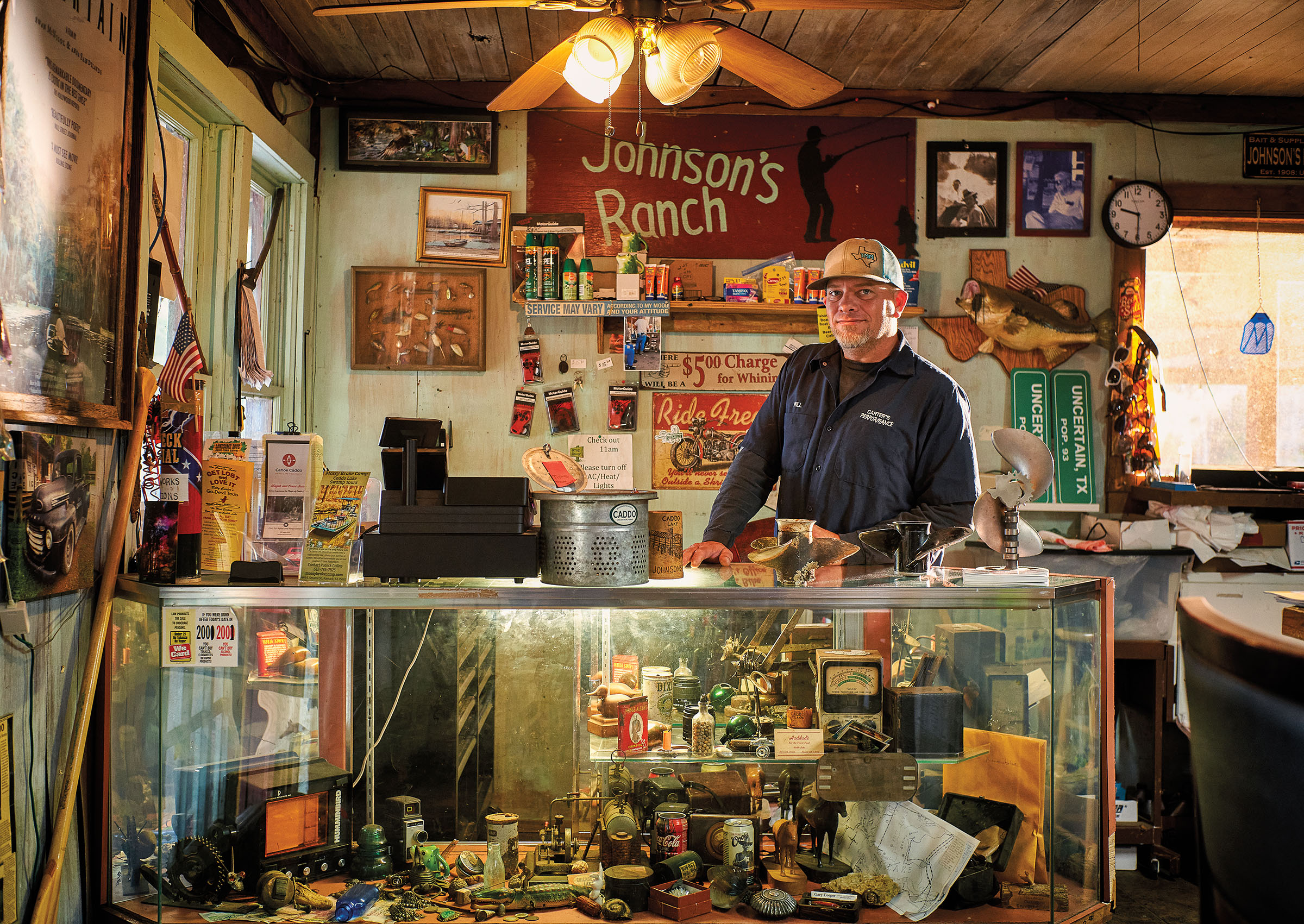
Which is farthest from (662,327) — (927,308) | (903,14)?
(903,14)

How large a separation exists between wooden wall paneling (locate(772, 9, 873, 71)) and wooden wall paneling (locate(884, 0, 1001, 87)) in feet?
1.23

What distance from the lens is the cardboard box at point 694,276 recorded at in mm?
4512

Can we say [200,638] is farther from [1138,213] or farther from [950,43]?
[1138,213]

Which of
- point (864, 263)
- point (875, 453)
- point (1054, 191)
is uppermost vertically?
point (1054, 191)

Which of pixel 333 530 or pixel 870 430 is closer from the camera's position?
pixel 333 530

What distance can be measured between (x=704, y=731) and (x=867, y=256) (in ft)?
5.45

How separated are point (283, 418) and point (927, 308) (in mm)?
3114

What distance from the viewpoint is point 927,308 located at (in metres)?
4.61

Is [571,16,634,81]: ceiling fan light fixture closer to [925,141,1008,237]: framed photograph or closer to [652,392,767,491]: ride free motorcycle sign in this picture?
[652,392,767,491]: ride free motorcycle sign

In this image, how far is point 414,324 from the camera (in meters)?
4.49

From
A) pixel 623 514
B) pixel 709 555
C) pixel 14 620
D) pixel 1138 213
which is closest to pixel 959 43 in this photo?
pixel 1138 213

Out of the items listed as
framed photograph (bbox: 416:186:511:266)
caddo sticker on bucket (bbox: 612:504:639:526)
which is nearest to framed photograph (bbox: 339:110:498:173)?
framed photograph (bbox: 416:186:511:266)

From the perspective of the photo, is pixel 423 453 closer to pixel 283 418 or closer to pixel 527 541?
pixel 527 541

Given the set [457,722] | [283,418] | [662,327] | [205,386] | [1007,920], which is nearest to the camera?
[1007,920]
